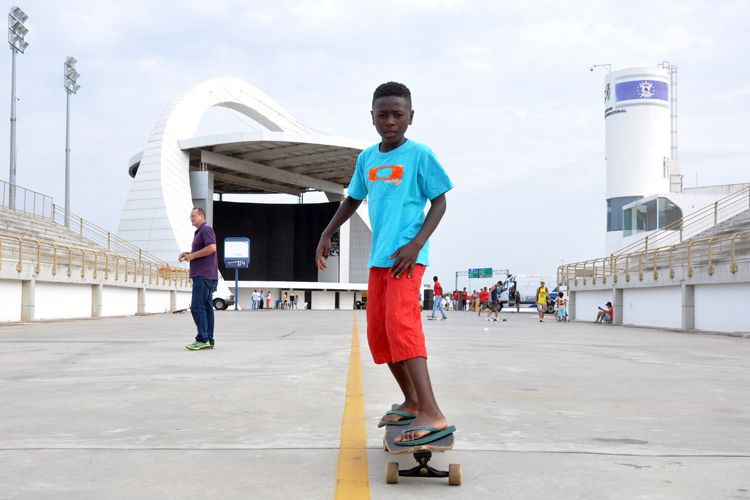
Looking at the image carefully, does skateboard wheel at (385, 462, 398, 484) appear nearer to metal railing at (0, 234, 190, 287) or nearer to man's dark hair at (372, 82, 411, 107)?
man's dark hair at (372, 82, 411, 107)

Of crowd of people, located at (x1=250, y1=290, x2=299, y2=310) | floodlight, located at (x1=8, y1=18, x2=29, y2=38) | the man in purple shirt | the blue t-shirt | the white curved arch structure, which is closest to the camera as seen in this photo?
the blue t-shirt

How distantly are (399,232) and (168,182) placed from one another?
53.5 meters

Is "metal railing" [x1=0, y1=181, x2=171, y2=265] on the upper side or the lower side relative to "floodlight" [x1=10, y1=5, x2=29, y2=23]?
lower

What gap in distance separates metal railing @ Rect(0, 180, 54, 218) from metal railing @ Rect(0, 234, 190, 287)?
469 cm

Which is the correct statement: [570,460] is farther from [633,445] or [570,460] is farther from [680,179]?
[680,179]

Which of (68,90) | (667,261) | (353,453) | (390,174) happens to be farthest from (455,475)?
(68,90)

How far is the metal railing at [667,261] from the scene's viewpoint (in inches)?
726

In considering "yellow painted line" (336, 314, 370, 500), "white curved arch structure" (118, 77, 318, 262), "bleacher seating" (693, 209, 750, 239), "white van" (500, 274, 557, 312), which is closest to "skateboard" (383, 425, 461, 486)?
"yellow painted line" (336, 314, 370, 500)

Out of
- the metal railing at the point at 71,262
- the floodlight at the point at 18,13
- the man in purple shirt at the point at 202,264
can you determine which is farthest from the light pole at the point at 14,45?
the man in purple shirt at the point at 202,264

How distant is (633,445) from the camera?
3539 mm

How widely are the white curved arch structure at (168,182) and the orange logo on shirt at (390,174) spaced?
50643 mm

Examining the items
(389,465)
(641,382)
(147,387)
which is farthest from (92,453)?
(641,382)

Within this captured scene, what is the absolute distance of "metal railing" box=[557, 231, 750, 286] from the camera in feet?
60.5

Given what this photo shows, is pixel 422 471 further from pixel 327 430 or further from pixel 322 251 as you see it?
pixel 322 251
